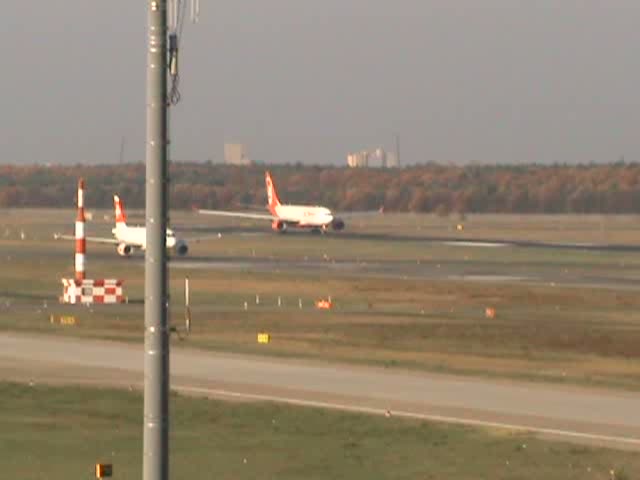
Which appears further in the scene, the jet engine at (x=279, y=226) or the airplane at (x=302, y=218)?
the airplane at (x=302, y=218)

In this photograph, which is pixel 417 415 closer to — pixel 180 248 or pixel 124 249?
pixel 180 248

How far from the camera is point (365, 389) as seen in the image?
3703 cm

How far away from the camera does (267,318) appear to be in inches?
2320

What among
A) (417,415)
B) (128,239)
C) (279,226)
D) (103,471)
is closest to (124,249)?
(128,239)

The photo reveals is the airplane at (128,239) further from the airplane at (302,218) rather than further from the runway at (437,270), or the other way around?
the airplane at (302,218)

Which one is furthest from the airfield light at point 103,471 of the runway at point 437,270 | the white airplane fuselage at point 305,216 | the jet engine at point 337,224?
the jet engine at point 337,224

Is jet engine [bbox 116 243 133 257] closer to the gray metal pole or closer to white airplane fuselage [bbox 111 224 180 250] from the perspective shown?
white airplane fuselage [bbox 111 224 180 250]

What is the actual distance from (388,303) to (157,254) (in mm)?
51794

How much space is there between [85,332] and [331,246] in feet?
223

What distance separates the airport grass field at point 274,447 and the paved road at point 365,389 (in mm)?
1365

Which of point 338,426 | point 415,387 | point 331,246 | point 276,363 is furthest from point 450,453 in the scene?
point 331,246

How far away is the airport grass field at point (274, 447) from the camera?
2592 cm

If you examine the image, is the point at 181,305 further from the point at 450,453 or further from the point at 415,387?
the point at 450,453

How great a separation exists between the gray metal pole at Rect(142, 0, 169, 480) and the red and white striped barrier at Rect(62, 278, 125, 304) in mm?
47284
